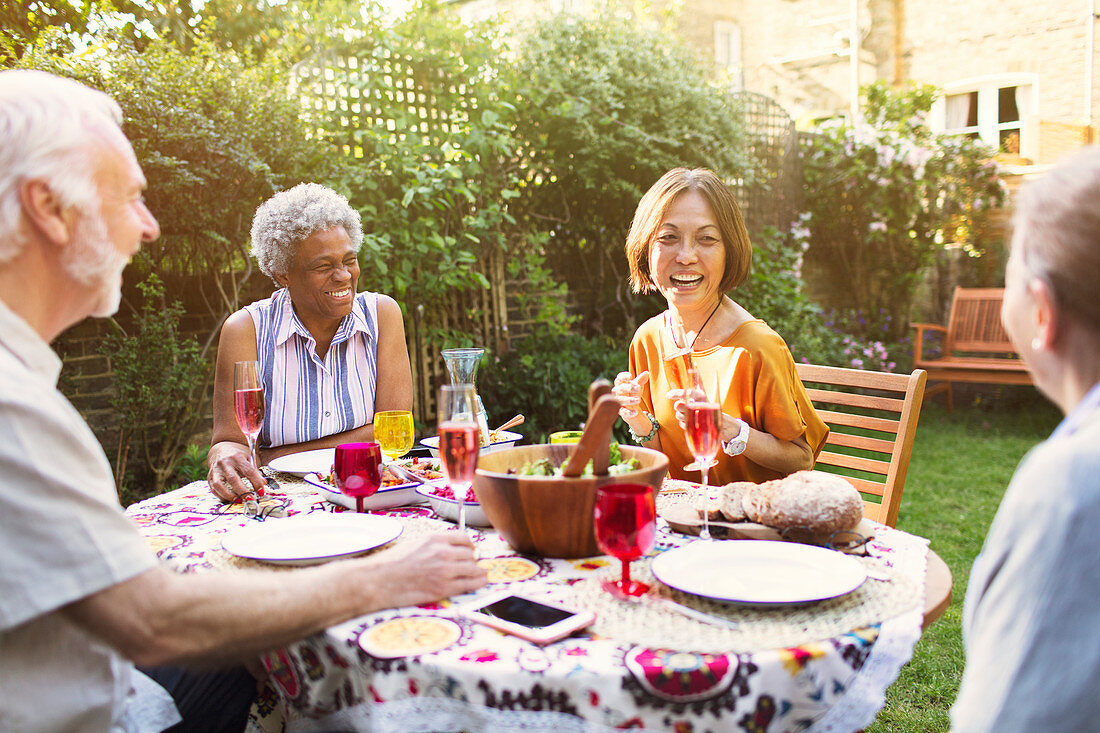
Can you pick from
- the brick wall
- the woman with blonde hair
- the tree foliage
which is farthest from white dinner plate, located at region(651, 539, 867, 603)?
the brick wall

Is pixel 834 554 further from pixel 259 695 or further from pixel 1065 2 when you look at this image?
pixel 1065 2

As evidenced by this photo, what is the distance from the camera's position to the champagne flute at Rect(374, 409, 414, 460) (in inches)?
84.2

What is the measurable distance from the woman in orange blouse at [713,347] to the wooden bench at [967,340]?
562 cm

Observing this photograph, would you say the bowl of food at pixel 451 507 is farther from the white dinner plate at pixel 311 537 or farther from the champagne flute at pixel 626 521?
the champagne flute at pixel 626 521

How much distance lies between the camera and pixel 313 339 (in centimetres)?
275

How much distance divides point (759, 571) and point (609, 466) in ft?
1.13

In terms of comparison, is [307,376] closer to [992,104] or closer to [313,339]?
[313,339]

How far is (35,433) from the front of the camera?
1042 millimetres

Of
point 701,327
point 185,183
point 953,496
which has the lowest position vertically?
point 953,496

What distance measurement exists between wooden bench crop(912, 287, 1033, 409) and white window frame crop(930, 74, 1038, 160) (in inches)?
145

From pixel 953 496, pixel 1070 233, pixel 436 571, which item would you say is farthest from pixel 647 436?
pixel 953 496

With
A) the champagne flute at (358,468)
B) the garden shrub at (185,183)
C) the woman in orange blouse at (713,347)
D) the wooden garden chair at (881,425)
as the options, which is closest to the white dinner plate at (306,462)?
the champagne flute at (358,468)

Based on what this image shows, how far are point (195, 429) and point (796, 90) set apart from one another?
11.6 metres

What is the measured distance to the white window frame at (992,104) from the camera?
1071 cm
